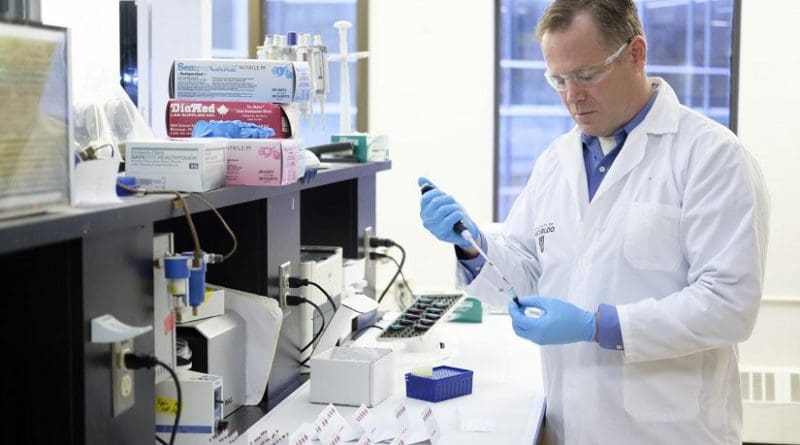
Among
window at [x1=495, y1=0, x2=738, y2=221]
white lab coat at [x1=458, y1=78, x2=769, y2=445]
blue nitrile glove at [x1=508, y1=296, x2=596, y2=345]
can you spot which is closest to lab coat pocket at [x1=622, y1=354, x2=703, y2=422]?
white lab coat at [x1=458, y1=78, x2=769, y2=445]

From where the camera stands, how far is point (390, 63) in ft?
13.7

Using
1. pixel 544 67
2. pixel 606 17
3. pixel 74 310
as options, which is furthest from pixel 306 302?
pixel 544 67

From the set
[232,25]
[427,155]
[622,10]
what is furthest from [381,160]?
[232,25]

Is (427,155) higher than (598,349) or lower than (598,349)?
higher

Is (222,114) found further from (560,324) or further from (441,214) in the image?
(560,324)

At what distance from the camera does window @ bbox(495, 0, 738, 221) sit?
4184 mm

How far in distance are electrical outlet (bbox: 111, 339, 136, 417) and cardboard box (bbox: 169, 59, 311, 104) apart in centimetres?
70

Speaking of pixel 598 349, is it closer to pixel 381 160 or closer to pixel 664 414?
pixel 664 414

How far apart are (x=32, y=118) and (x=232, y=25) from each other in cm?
354

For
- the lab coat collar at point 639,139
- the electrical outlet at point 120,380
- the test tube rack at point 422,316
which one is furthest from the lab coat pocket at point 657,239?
the electrical outlet at point 120,380

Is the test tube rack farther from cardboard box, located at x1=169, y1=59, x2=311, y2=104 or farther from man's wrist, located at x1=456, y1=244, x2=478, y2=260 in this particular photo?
cardboard box, located at x1=169, y1=59, x2=311, y2=104

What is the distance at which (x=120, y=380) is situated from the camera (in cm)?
117

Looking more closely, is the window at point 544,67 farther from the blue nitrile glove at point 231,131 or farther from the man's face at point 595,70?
the blue nitrile glove at point 231,131

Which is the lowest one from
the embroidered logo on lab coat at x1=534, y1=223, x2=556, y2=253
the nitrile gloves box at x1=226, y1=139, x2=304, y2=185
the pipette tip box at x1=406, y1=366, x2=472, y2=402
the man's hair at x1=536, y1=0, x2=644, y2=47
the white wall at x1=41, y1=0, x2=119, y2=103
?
the pipette tip box at x1=406, y1=366, x2=472, y2=402
